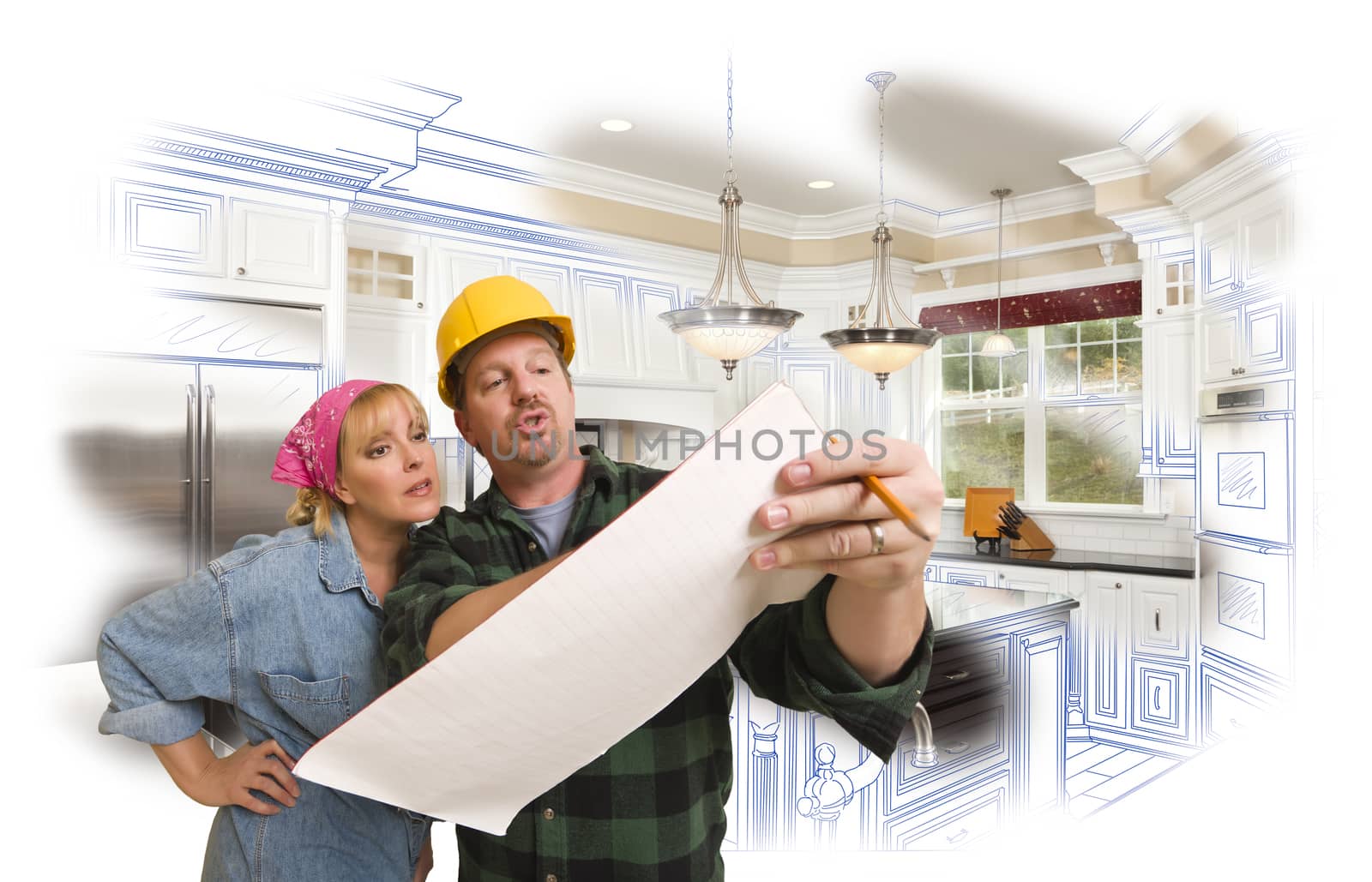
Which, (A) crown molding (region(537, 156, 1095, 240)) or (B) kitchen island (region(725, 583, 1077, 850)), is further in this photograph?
(A) crown molding (region(537, 156, 1095, 240))

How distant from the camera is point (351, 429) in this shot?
120 cm

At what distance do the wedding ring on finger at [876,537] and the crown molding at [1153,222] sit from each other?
439 centimetres

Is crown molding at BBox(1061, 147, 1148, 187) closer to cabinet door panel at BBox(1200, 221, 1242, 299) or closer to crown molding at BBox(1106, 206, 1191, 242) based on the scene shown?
crown molding at BBox(1106, 206, 1191, 242)

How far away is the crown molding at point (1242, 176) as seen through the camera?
3.38 m

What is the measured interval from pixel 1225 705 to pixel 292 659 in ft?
14.4

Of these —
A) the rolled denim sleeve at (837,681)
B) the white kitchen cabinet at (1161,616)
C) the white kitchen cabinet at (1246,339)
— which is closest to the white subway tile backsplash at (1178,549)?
the white kitchen cabinet at (1161,616)

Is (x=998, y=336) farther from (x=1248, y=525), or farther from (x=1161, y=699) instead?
(x=1161, y=699)

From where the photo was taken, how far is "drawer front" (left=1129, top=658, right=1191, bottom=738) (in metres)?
4.45

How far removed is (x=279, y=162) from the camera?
302 centimetres

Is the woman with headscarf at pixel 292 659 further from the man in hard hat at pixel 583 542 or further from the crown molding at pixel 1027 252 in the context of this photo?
the crown molding at pixel 1027 252

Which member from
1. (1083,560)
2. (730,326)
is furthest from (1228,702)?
(730,326)

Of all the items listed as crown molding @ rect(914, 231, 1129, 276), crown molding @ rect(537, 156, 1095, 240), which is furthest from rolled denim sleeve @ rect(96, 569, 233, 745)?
crown molding @ rect(914, 231, 1129, 276)

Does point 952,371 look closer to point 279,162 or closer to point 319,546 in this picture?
point 279,162

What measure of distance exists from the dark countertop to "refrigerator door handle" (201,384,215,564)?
3.91 meters
